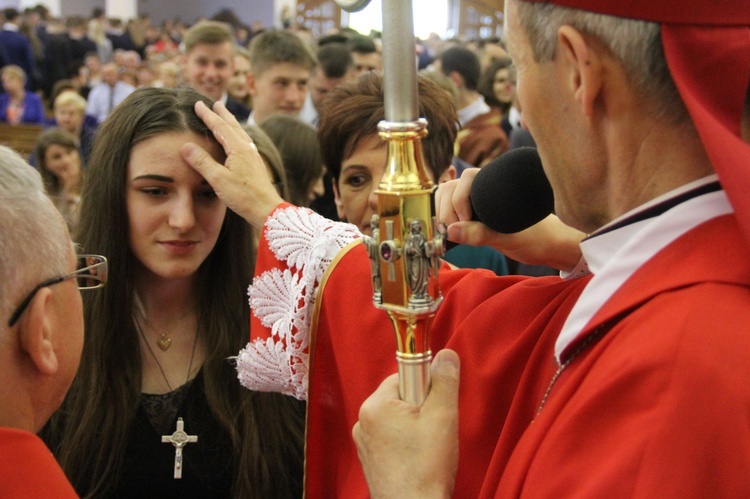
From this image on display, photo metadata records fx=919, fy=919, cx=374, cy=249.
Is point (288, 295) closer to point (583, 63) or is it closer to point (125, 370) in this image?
point (125, 370)

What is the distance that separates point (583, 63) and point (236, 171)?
1.01 metres

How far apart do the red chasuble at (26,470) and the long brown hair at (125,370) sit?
2.90ft

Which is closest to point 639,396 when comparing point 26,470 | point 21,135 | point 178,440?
point 26,470

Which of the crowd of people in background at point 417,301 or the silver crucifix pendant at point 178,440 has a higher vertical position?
the crowd of people in background at point 417,301

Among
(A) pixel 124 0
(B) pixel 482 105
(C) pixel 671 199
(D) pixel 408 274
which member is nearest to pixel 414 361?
(D) pixel 408 274

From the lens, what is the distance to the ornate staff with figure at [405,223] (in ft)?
3.87

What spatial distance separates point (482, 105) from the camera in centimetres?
616

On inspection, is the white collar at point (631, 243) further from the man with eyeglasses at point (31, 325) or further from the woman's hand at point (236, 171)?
the woman's hand at point (236, 171)

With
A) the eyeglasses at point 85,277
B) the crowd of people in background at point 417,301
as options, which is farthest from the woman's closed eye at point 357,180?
the eyeglasses at point 85,277

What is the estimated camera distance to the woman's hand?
1898mm

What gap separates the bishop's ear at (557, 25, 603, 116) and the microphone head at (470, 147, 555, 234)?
0.94 ft

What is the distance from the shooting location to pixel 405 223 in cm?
122

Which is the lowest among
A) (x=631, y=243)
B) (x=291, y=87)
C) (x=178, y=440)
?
(x=178, y=440)

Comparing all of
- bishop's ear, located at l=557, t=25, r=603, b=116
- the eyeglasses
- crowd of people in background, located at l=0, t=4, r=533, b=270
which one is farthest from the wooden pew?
bishop's ear, located at l=557, t=25, r=603, b=116
